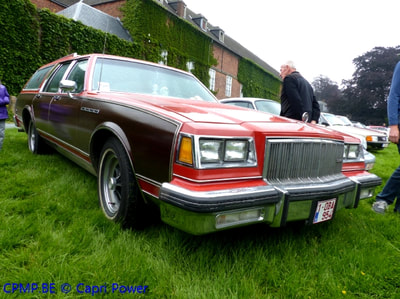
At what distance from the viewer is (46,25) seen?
37.3 ft

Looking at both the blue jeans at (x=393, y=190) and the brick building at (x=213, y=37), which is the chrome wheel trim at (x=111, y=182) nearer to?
the blue jeans at (x=393, y=190)

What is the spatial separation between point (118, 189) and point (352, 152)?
2.19m

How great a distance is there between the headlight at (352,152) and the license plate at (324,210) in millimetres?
649

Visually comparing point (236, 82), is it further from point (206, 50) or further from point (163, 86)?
point (163, 86)

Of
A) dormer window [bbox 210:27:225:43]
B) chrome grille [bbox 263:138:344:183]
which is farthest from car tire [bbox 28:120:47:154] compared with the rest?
dormer window [bbox 210:27:225:43]

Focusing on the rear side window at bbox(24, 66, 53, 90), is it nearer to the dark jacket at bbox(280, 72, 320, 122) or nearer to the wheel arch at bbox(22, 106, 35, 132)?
the wheel arch at bbox(22, 106, 35, 132)

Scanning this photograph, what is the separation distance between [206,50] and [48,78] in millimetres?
20342

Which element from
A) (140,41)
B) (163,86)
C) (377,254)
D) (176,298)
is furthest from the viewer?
(140,41)

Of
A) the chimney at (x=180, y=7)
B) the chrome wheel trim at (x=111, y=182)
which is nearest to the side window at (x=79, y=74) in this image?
the chrome wheel trim at (x=111, y=182)

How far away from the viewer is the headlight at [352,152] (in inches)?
98.5

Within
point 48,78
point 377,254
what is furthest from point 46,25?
Result: point 377,254

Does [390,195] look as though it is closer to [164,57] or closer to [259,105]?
[259,105]

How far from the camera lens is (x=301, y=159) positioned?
1.95 metres

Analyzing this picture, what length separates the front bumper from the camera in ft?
4.83
